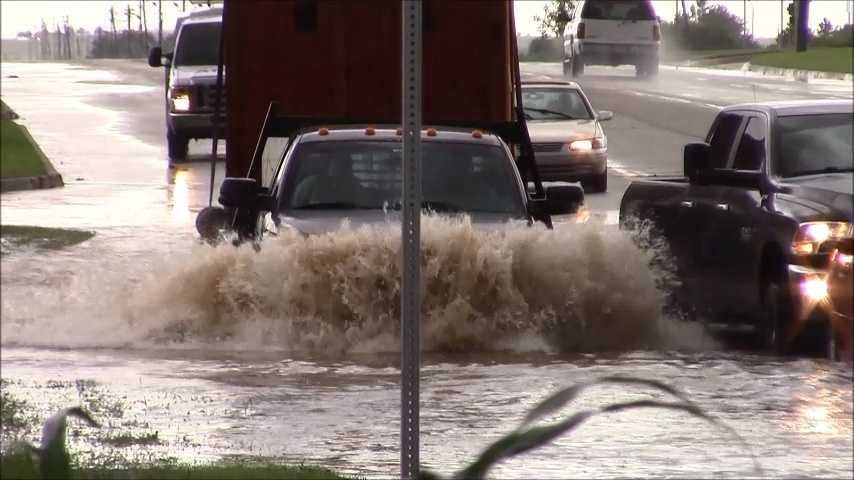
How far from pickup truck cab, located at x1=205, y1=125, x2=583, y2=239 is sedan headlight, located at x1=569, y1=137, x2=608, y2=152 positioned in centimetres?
1157

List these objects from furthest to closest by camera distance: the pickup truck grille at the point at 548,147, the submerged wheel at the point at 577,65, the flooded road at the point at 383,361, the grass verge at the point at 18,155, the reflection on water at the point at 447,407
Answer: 1. the submerged wheel at the point at 577,65
2. the pickup truck grille at the point at 548,147
3. the grass verge at the point at 18,155
4. the flooded road at the point at 383,361
5. the reflection on water at the point at 447,407

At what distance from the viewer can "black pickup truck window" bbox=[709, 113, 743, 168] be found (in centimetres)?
1076

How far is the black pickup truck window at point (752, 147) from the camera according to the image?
10.1 m

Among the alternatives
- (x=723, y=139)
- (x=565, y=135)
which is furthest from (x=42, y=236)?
(x=565, y=135)

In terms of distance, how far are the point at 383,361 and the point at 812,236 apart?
8.18ft

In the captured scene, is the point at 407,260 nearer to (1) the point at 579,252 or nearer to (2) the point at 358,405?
(2) the point at 358,405

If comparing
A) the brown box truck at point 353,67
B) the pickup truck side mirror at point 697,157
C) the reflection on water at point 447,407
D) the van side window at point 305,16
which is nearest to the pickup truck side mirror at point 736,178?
the pickup truck side mirror at point 697,157

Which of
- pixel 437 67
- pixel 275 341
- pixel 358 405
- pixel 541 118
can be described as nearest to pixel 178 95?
pixel 541 118

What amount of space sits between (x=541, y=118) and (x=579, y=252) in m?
12.5

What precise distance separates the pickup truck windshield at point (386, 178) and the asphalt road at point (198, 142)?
4268 millimetres

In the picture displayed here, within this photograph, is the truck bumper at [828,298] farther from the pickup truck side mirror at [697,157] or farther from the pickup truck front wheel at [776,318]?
the pickup truck side mirror at [697,157]

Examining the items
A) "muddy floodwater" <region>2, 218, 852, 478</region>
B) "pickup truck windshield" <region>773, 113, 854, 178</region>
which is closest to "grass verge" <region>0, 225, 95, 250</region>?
"muddy floodwater" <region>2, 218, 852, 478</region>

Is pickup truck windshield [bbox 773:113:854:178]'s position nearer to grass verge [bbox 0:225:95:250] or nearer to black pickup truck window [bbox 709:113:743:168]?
black pickup truck window [bbox 709:113:743:168]

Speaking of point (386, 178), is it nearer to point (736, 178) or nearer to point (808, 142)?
point (736, 178)
